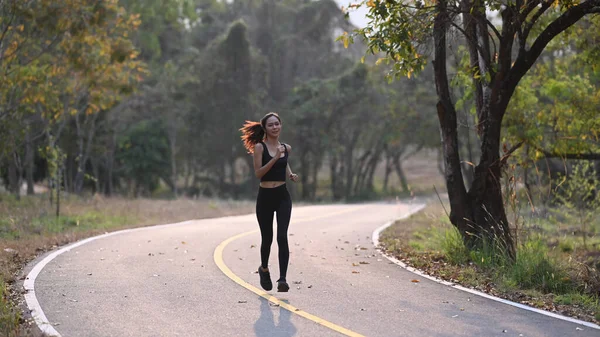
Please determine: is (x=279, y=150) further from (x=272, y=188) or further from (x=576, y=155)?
(x=576, y=155)

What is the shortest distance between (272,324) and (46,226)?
10.4 meters

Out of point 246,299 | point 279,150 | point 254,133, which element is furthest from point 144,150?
point 246,299

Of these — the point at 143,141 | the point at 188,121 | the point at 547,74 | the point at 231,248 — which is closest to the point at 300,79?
the point at 188,121

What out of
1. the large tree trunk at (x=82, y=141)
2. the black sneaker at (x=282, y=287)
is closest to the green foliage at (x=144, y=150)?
the large tree trunk at (x=82, y=141)

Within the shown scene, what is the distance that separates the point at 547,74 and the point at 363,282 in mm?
9956

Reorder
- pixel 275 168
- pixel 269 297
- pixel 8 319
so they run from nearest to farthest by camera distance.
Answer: pixel 8 319
pixel 269 297
pixel 275 168

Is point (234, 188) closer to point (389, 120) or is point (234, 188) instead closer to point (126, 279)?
point (389, 120)

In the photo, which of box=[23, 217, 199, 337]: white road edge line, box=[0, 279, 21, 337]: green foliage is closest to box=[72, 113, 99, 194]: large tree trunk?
box=[23, 217, 199, 337]: white road edge line

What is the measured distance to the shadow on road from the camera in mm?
6645

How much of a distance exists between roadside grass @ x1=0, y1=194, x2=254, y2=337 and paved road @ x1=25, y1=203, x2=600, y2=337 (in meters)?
0.38

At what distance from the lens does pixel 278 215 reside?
8.55 metres

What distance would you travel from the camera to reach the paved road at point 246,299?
22.6 ft

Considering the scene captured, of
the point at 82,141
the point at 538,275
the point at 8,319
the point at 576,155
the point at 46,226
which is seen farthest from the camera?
the point at 82,141

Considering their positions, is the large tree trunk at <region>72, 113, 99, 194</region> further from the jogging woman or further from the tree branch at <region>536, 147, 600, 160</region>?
the jogging woman
